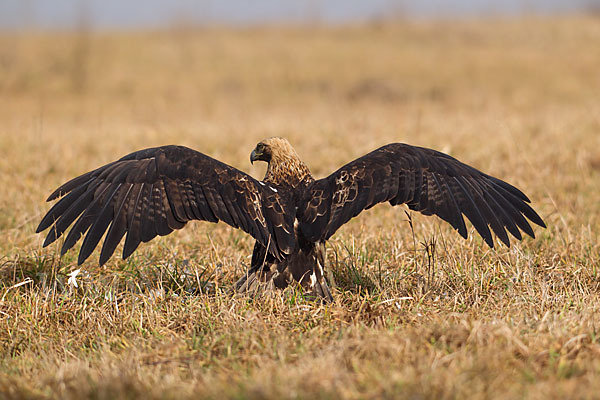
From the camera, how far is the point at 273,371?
2.69 meters

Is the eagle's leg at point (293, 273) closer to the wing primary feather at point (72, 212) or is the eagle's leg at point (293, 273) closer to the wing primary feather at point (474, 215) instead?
the wing primary feather at point (474, 215)

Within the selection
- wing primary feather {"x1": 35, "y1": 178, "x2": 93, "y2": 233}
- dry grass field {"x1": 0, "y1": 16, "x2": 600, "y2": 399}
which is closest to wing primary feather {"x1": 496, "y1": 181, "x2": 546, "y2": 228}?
dry grass field {"x1": 0, "y1": 16, "x2": 600, "y2": 399}

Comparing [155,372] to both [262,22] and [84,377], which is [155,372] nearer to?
[84,377]

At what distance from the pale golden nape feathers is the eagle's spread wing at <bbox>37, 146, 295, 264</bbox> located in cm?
47

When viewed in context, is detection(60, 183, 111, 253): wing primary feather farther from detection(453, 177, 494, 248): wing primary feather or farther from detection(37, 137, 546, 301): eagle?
detection(453, 177, 494, 248): wing primary feather

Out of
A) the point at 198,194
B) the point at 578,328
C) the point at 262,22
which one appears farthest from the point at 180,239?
the point at 262,22

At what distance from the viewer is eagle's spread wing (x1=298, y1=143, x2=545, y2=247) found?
3.66 meters

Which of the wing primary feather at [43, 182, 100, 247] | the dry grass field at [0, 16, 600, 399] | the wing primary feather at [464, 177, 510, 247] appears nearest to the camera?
the dry grass field at [0, 16, 600, 399]

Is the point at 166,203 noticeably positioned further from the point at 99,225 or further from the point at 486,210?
the point at 486,210

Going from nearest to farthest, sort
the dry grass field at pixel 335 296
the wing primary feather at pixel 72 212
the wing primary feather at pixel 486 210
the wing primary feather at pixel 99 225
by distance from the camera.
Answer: the dry grass field at pixel 335 296
the wing primary feather at pixel 99 225
the wing primary feather at pixel 72 212
the wing primary feather at pixel 486 210

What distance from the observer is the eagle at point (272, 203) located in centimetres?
361

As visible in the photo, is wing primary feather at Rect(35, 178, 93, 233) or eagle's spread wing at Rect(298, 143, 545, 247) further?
eagle's spread wing at Rect(298, 143, 545, 247)

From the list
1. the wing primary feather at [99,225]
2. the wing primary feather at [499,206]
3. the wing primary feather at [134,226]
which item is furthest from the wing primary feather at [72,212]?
the wing primary feather at [499,206]

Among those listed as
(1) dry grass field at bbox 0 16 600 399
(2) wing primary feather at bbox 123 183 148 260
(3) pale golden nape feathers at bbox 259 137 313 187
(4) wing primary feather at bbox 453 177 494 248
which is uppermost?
(3) pale golden nape feathers at bbox 259 137 313 187
